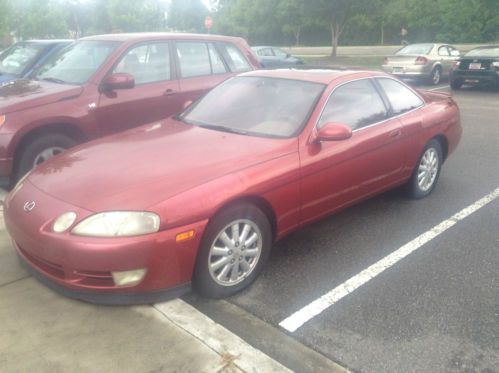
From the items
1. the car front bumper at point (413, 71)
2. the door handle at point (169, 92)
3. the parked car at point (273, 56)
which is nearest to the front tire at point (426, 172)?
the door handle at point (169, 92)

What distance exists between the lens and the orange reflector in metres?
2.90

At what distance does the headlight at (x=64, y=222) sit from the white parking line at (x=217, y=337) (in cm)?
74

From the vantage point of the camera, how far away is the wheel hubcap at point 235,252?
3.18 metres

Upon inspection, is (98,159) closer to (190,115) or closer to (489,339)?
(190,115)

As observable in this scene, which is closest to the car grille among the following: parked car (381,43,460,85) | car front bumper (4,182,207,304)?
car front bumper (4,182,207,304)

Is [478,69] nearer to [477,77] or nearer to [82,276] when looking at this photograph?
[477,77]

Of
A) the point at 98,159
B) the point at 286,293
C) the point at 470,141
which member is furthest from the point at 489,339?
the point at 470,141

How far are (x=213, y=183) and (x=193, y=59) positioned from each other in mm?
3636

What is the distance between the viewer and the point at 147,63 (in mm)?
5902

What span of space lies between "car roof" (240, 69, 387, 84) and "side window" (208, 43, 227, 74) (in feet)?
6.66

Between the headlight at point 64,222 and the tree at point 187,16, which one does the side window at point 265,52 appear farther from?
the tree at point 187,16

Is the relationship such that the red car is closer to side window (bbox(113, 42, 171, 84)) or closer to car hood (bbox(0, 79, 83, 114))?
car hood (bbox(0, 79, 83, 114))

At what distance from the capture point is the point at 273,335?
2.93 m

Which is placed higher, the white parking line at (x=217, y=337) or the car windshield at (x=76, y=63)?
the car windshield at (x=76, y=63)
